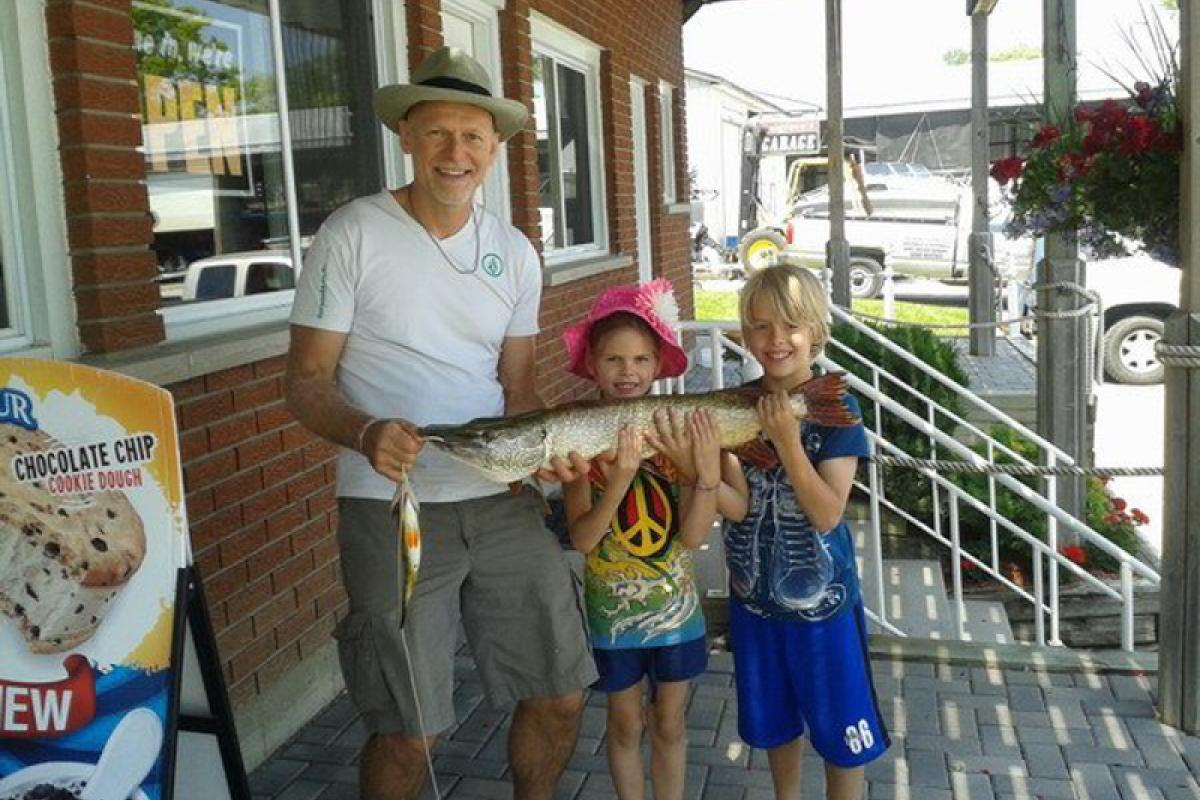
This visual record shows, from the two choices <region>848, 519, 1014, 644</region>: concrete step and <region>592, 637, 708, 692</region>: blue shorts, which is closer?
<region>592, 637, 708, 692</region>: blue shorts

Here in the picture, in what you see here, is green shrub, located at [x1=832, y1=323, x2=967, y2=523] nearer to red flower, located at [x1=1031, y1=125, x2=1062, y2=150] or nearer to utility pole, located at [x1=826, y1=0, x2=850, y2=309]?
red flower, located at [x1=1031, y1=125, x2=1062, y2=150]

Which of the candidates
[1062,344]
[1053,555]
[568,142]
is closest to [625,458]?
[1053,555]

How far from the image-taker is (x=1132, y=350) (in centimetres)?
1243

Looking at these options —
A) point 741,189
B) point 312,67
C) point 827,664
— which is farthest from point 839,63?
point 741,189

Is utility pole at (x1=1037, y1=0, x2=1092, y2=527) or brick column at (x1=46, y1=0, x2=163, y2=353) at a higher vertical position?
brick column at (x1=46, y1=0, x2=163, y2=353)

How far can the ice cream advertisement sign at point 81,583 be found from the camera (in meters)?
2.29

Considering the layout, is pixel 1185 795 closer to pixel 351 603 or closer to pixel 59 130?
pixel 351 603

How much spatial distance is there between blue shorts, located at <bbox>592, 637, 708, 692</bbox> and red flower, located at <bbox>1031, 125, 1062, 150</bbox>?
262cm

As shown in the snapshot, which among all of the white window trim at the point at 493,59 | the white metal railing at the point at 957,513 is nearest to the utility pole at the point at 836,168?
the white metal railing at the point at 957,513

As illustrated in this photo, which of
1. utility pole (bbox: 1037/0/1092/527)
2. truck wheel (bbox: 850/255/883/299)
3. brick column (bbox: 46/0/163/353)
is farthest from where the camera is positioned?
truck wheel (bbox: 850/255/883/299)

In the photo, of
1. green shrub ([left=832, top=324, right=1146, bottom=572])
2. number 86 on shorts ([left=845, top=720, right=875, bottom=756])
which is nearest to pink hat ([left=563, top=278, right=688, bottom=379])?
number 86 on shorts ([left=845, top=720, right=875, bottom=756])

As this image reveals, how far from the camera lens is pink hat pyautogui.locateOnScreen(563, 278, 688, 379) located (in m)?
2.81

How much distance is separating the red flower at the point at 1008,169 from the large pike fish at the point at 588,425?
2.55m

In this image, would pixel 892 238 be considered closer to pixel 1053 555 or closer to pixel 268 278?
pixel 1053 555
